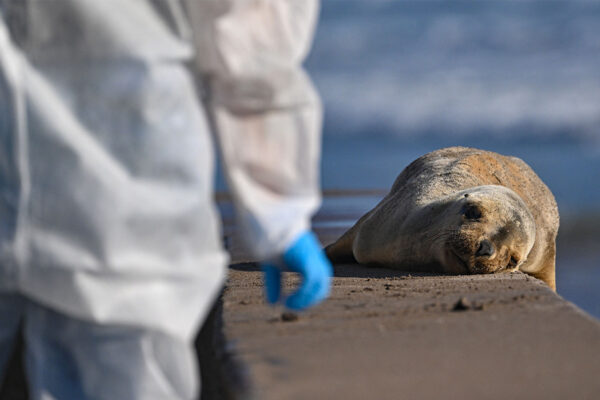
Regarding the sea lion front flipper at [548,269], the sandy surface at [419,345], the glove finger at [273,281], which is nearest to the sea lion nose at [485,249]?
the sandy surface at [419,345]

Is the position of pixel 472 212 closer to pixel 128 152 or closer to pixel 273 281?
pixel 273 281

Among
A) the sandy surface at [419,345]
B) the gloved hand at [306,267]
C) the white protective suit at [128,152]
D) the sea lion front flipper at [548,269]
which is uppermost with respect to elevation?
the white protective suit at [128,152]

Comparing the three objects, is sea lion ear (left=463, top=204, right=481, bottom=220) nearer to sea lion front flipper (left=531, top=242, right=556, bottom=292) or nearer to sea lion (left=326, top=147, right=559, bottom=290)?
sea lion (left=326, top=147, right=559, bottom=290)

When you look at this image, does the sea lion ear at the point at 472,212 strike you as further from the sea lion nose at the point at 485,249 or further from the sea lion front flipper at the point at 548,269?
the sea lion front flipper at the point at 548,269

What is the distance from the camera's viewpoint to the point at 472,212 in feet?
18.3

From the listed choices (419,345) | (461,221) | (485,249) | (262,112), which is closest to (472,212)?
(461,221)

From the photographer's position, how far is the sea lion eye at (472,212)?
5539mm

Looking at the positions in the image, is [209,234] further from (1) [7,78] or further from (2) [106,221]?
(1) [7,78]

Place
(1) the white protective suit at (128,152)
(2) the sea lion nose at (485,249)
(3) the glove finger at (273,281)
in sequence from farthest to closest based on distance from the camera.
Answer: (2) the sea lion nose at (485,249) < (3) the glove finger at (273,281) < (1) the white protective suit at (128,152)

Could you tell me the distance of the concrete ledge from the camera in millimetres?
2275

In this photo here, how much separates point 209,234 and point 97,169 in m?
0.33

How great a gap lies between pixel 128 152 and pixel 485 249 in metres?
3.77

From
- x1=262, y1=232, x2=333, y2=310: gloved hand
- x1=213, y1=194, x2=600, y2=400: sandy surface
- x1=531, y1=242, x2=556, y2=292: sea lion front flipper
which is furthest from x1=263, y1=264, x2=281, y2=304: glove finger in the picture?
x1=531, y1=242, x2=556, y2=292: sea lion front flipper

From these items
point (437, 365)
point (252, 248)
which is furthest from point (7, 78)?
point (437, 365)
